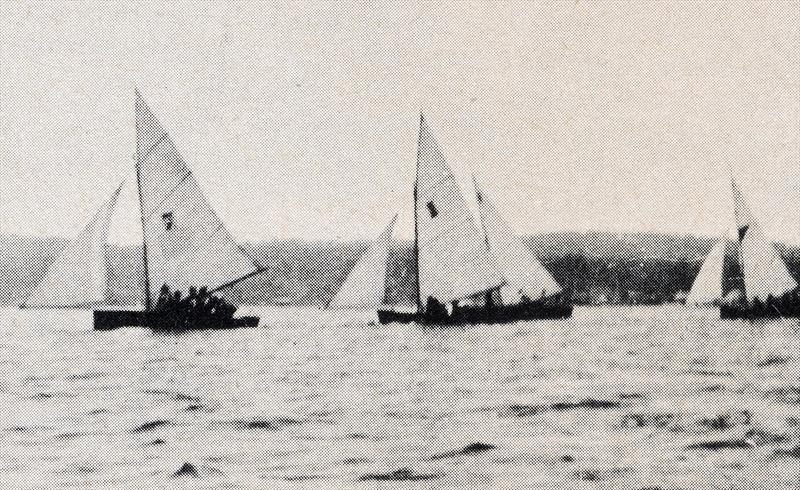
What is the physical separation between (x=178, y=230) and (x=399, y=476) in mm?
47741

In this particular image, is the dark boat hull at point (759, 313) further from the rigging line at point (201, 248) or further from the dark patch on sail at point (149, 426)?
the dark patch on sail at point (149, 426)

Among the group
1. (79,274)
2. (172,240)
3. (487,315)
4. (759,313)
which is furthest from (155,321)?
(759,313)

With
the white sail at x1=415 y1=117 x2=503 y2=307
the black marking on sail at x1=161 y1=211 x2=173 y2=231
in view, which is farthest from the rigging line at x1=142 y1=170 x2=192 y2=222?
the white sail at x1=415 y1=117 x2=503 y2=307

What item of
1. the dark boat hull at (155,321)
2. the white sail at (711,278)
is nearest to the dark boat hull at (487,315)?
the dark boat hull at (155,321)

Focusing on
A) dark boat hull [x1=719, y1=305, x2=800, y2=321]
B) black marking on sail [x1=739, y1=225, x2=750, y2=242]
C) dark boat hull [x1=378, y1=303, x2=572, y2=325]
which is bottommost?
dark boat hull [x1=719, y1=305, x2=800, y2=321]

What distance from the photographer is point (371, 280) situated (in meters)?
77.1

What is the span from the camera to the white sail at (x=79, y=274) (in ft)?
214

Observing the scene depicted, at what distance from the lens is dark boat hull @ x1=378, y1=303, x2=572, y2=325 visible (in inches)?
2788

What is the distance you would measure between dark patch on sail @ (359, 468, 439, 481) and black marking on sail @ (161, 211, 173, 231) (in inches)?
1885

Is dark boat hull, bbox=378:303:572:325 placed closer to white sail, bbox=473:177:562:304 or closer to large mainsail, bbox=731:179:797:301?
white sail, bbox=473:177:562:304

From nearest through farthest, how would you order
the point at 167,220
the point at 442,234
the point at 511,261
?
the point at 167,220 → the point at 442,234 → the point at 511,261

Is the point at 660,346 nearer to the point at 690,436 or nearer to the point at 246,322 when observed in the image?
the point at 246,322

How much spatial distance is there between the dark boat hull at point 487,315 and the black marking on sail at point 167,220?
15.9 meters

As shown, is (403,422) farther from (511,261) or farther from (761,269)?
(761,269)
